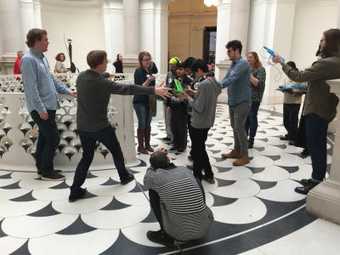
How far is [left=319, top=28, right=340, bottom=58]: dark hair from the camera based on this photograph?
9.60ft

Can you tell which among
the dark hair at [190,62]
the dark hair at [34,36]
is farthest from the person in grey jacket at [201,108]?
the dark hair at [34,36]

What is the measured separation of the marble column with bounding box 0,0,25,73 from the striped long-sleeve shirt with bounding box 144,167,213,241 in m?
11.0

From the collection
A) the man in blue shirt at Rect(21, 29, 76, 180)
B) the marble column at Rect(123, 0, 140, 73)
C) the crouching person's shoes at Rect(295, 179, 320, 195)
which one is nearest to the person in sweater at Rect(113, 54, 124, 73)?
the marble column at Rect(123, 0, 140, 73)

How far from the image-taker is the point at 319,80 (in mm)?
3074

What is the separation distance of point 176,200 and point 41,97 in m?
2.16

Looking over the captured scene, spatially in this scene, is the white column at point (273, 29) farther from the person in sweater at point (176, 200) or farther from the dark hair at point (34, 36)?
the person in sweater at point (176, 200)

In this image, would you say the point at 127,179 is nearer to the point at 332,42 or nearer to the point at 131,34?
the point at 332,42

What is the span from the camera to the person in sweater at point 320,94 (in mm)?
2926

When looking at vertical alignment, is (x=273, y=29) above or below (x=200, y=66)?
above

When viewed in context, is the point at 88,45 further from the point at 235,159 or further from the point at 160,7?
the point at 235,159

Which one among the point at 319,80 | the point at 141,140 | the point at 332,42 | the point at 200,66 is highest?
the point at 332,42

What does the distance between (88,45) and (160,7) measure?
3855 mm

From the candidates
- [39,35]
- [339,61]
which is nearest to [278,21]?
[339,61]

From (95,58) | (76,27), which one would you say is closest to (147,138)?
(95,58)
